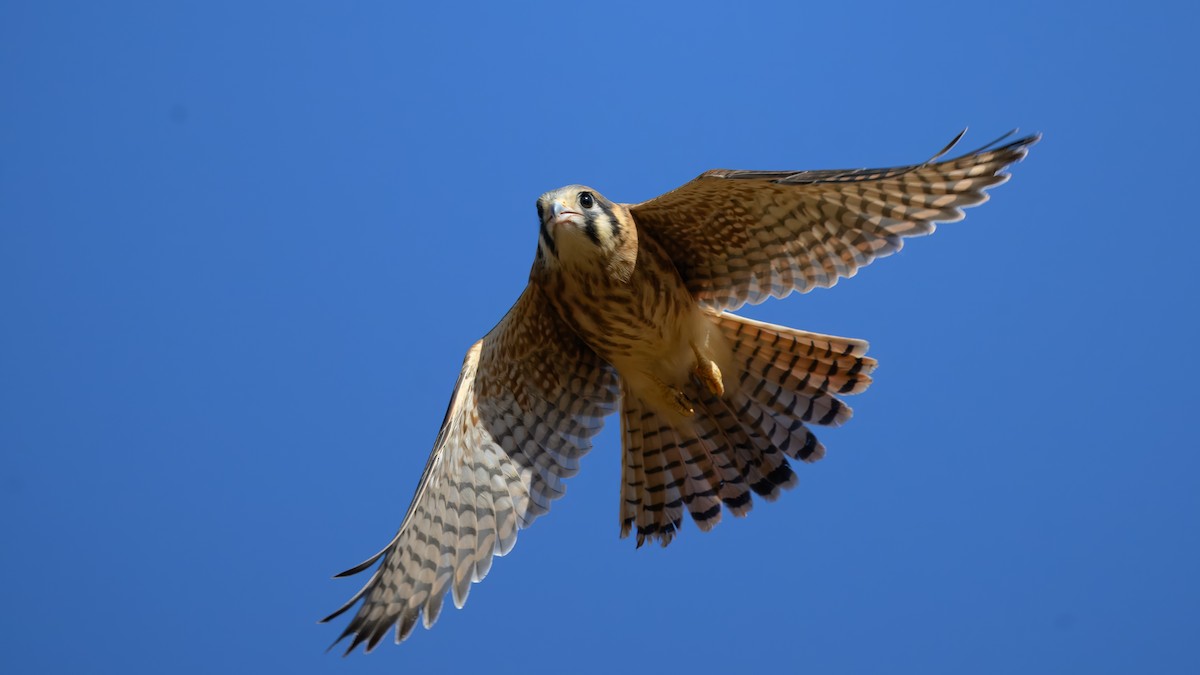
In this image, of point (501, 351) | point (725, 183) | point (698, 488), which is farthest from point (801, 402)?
point (501, 351)

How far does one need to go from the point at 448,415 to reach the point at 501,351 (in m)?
0.49

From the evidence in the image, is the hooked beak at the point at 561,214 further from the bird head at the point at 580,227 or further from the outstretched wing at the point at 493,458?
the outstretched wing at the point at 493,458

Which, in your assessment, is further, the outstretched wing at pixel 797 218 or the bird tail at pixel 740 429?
the bird tail at pixel 740 429

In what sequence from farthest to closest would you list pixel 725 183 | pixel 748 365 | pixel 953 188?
pixel 748 365, pixel 725 183, pixel 953 188

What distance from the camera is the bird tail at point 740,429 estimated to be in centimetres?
574

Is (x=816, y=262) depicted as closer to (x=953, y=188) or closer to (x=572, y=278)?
(x=953, y=188)

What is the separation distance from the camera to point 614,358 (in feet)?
19.6

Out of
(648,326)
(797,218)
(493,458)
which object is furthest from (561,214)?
(493,458)

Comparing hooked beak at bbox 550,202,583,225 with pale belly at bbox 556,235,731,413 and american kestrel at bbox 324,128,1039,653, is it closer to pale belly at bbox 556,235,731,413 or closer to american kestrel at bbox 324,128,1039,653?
american kestrel at bbox 324,128,1039,653

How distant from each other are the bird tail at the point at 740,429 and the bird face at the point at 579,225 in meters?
0.79

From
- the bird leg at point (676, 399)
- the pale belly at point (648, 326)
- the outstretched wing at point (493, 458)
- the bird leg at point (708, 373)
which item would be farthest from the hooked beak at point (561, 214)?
the bird leg at point (676, 399)

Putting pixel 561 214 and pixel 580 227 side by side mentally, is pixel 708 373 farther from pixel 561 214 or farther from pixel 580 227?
pixel 561 214

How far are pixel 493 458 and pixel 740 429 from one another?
126 cm

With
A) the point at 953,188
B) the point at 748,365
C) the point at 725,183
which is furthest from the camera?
the point at 748,365
